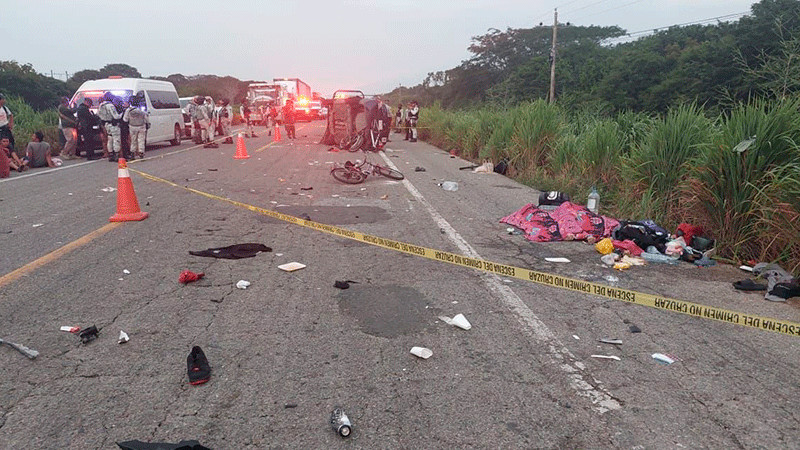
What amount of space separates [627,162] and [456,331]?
5.96 m

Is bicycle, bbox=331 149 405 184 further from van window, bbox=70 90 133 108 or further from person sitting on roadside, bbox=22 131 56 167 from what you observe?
van window, bbox=70 90 133 108

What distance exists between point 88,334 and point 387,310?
2254 mm

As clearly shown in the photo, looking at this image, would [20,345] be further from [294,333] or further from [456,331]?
[456,331]

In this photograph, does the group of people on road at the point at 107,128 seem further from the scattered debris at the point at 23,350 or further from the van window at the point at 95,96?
the scattered debris at the point at 23,350

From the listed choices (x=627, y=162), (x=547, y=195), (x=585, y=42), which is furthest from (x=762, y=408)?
(x=585, y=42)

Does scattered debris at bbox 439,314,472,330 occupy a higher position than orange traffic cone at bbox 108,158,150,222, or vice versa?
orange traffic cone at bbox 108,158,150,222

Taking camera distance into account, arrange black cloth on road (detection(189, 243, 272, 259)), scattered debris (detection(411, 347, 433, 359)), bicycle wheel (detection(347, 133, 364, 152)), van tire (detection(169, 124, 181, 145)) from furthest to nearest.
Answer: van tire (detection(169, 124, 181, 145)) → bicycle wheel (detection(347, 133, 364, 152)) → black cloth on road (detection(189, 243, 272, 259)) → scattered debris (detection(411, 347, 433, 359))

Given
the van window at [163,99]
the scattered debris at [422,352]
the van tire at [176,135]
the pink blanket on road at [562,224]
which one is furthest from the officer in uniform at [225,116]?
the scattered debris at [422,352]

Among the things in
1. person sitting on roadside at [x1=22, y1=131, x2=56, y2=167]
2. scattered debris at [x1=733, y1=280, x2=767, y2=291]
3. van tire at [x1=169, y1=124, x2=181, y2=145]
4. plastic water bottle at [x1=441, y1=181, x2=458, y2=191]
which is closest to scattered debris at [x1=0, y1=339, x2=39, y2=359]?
scattered debris at [x1=733, y1=280, x2=767, y2=291]

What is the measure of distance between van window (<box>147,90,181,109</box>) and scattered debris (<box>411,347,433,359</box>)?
17063 mm

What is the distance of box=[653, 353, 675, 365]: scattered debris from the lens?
11.9ft

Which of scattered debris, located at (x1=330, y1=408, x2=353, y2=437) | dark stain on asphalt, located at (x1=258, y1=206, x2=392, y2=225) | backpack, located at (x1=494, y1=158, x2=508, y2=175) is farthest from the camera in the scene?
backpack, located at (x1=494, y1=158, x2=508, y2=175)

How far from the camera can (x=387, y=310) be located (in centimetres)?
447

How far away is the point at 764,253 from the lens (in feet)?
18.8
